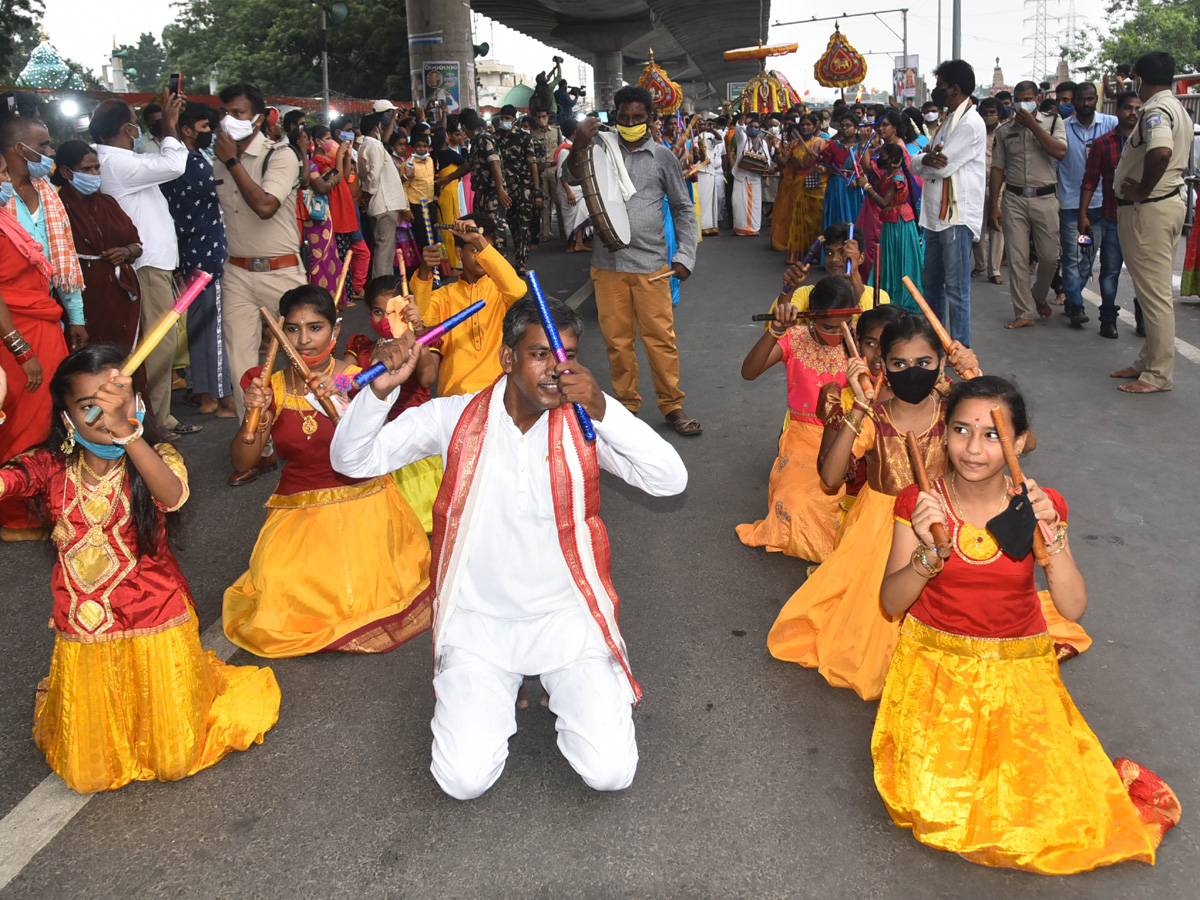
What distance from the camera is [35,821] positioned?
3.07 m

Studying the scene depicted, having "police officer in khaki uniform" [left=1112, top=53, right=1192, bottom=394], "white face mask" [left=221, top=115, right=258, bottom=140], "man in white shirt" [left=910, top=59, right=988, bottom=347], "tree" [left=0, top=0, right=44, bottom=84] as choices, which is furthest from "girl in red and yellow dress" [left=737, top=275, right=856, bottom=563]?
"tree" [left=0, top=0, right=44, bottom=84]

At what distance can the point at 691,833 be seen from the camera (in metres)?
2.94

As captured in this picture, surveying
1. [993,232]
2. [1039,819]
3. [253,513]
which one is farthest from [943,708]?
[993,232]

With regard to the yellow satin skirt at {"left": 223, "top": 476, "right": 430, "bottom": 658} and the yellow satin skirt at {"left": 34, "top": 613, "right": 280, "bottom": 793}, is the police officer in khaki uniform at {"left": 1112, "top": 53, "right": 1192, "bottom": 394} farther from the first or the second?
the yellow satin skirt at {"left": 34, "top": 613, "right": 280, "bottom": 793}

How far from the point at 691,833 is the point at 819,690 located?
94 centimetres

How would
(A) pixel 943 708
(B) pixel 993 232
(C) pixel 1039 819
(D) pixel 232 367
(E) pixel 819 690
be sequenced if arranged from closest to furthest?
(C) pixel 1039 819 → (A) pixel 943 708 → (E) pixel 819 690 → (D) pixel 232 367 → (B) pixel 993 232

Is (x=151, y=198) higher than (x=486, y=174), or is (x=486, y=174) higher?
(x=486, y=174)

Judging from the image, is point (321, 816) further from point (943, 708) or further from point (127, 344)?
point (127, 344)

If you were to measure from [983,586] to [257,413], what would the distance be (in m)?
2.51

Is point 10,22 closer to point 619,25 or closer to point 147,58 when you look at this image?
point 619,25

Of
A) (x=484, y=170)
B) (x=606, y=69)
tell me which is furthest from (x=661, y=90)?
(x=606, y=69)

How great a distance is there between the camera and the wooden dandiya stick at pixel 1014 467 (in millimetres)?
2439

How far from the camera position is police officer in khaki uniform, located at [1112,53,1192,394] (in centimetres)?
701

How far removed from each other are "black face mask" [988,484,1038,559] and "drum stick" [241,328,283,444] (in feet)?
7.79
